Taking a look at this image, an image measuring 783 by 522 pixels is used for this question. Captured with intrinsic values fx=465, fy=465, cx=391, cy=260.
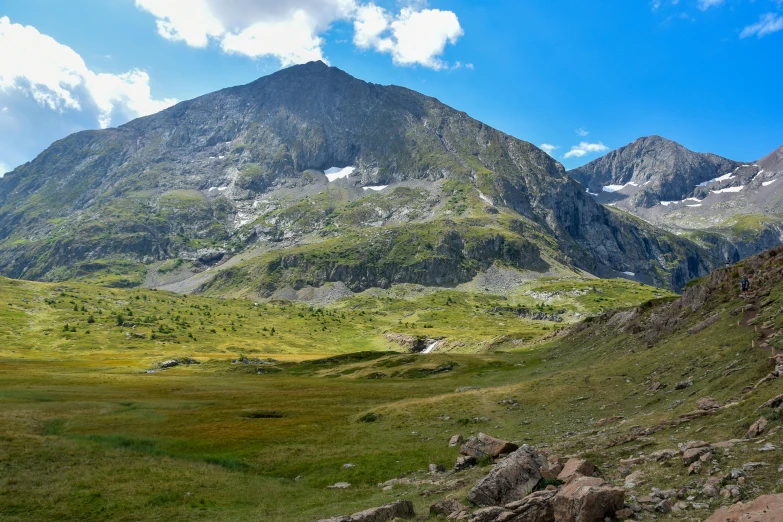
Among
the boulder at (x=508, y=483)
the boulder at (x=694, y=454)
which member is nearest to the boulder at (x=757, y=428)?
the boulder at (x=694, y=454)

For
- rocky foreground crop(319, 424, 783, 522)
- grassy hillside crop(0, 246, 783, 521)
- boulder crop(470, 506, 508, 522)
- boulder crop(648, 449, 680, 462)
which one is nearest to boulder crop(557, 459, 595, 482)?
rocky foreground crop(319, 424, 783, 522)

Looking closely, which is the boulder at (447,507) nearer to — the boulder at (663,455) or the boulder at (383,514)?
the boulder at (383,514)

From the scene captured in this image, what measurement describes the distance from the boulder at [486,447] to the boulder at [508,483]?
8.74m

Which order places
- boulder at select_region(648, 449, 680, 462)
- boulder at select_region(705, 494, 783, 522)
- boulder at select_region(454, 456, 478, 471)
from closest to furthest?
boulder at select_region(705, 494, 783, 522) < boulder at select_region(648, 449, 680, 462) < boulder at select_region(454, 456, 478, 471)

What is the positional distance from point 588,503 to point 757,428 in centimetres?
1196

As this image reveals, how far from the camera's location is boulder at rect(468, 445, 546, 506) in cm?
2295

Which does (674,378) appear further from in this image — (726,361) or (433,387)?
(433,387)

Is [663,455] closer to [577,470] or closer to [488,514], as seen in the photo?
[577,470]

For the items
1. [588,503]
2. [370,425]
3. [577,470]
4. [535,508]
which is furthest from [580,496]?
[370,425]

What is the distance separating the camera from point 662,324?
7125cm

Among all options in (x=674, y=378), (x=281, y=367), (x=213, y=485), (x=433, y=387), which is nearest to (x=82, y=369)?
(x=281, y=367)

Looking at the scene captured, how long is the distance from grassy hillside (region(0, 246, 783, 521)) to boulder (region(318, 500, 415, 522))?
4.52 feet

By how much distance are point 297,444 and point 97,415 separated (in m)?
28.2

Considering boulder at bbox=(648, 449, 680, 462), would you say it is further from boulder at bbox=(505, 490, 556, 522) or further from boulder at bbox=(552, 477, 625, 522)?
boulder at bbox=(505, 490, 556, 522)
